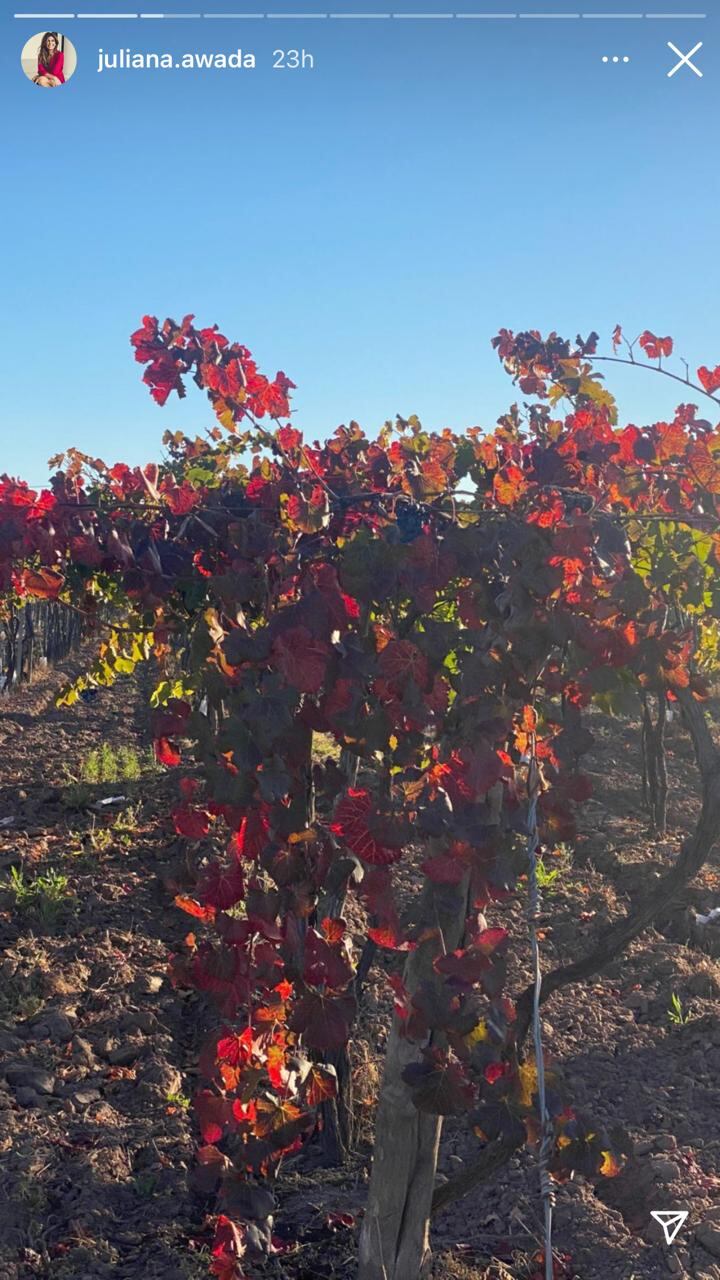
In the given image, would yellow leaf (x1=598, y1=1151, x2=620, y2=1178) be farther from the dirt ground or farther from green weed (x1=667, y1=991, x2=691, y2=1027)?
green weed (x1=667, y1=991, x2=691, y2=1027)

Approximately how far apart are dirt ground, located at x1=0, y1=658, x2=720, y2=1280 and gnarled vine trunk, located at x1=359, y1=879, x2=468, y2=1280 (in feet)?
0.83

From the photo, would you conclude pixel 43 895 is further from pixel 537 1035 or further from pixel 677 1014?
pixel 537 1035

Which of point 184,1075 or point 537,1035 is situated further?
point 184,1075

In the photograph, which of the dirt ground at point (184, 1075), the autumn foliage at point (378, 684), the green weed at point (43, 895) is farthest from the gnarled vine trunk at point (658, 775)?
the autumn foliage at point (378, 684)

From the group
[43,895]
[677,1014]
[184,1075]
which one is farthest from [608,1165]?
[43,895]

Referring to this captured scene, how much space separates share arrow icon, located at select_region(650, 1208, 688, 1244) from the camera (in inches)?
118

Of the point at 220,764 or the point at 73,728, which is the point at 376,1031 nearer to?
the point at 220,764

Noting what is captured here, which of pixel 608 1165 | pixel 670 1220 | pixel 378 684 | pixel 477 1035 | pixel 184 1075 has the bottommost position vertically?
pixel 670 1220

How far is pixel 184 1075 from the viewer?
3.97 m

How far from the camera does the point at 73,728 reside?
8820 millimetres

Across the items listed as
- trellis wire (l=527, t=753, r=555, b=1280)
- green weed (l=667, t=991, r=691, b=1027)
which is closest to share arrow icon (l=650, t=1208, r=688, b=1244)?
trellis wire (l=527, t=753, r=555, b=1280)

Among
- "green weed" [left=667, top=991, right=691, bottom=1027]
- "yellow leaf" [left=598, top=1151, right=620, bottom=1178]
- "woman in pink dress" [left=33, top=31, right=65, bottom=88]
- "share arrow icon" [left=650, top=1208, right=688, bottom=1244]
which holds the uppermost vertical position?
"woman in pink dress" [left=33, top=31, right=65, bottom=88]

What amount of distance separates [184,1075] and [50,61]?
15.0 feet

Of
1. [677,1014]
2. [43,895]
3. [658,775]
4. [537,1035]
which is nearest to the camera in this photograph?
[537,1035]
